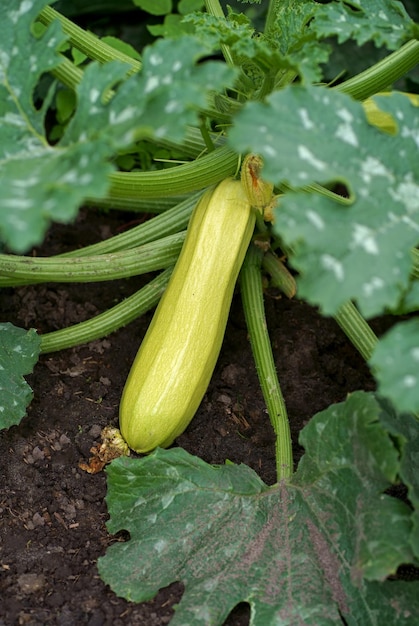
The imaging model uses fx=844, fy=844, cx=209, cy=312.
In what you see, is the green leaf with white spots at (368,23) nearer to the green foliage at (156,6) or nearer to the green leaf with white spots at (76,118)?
the green leaf with white spots at (76,118)

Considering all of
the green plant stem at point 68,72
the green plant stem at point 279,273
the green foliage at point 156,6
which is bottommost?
the green plant stem at point 279,273

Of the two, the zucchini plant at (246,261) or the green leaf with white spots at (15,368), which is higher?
the zucchini plant at (246,261)

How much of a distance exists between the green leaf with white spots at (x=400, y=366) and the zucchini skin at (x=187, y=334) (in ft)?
2.45

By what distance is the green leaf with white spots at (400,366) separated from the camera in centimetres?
141

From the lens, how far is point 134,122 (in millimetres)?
1490

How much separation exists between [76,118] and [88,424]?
941 mm

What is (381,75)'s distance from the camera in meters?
2.21

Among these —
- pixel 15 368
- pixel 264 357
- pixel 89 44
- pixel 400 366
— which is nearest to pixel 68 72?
pixel 89 44

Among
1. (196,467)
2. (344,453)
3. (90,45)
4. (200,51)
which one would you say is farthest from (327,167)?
(90,45)

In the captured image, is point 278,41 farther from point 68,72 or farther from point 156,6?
point 156,6

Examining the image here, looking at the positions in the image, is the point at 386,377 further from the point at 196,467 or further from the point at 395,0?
the point at 395,0

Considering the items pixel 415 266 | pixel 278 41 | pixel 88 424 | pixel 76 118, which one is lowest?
pixel 88 424

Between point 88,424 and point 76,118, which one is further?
point 88,424

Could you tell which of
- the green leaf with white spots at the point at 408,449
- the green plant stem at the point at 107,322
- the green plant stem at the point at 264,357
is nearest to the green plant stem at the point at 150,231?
the green plant stem at the point at 107,322
